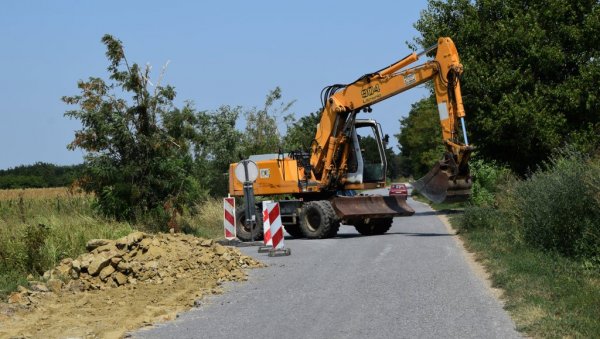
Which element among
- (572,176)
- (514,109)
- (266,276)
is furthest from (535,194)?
(514,109)

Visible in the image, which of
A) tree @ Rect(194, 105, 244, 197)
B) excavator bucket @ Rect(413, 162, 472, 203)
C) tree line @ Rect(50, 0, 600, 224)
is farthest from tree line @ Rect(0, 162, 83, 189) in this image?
excavator bucket @ Rect(413, 162, 472, 203)

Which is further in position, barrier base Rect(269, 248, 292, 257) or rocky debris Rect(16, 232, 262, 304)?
barrier base Rect(269, 248, 292, 257)

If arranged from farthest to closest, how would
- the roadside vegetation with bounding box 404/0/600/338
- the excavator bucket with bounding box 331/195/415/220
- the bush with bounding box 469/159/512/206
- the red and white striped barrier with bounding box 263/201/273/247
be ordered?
the bush with bounding box 469/159/512/206 → the roadside vegetation with bounding box 404/0/600/338 → the excavator bucket with bounding box 331/195/415/220 → the red and white striped barrier with bounding box 263/201/273/247

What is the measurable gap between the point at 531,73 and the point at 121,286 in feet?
88.4

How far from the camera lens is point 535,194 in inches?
688

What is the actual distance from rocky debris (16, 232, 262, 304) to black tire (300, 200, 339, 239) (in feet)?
23.2

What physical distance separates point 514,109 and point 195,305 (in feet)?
86.8

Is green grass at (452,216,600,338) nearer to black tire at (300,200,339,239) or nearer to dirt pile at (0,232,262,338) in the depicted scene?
dirt pile at (0,232,262,338)

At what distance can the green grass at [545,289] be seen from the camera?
30.6 ft

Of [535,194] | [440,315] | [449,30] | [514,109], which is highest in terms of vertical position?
[449,30]

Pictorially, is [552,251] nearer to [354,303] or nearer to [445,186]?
[354,303]

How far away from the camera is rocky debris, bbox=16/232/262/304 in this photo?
1418 centimetres

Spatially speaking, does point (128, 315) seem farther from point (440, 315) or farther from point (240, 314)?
point (440, 315)

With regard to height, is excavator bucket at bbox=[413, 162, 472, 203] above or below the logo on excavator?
below
